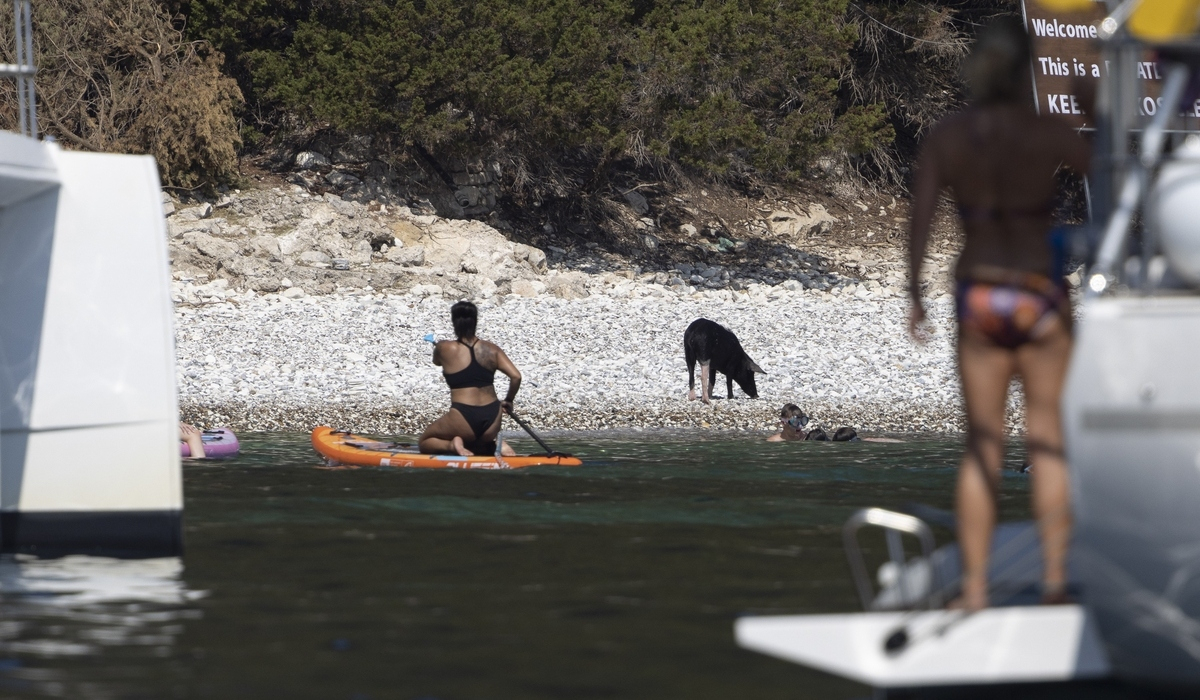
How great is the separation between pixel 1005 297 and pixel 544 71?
21.2 m

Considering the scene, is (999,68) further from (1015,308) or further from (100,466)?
(100,466)

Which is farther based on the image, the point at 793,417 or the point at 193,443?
the point at 793,417

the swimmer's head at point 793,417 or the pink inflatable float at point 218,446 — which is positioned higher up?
the swimmer's head at point 793,417

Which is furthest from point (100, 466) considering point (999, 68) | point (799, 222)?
point (799, 222)

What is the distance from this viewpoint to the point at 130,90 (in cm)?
2377

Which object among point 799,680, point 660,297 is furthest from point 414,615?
point 660,297

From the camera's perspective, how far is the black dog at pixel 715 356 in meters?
15.7

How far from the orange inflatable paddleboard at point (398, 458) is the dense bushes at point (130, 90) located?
13150mm

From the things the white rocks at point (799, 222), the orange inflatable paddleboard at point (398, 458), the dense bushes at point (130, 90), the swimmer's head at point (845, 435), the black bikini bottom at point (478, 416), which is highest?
the dense bushes at point (130, 90)

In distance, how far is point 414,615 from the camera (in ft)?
18.0

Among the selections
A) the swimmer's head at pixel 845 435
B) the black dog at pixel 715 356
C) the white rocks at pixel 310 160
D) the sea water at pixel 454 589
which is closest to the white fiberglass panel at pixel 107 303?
the sea water at pixel 454 589

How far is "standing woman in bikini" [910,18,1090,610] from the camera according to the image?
3932 millimetres

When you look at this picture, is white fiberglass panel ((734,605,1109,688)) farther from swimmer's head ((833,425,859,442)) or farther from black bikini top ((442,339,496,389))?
swimmer's head ((833,425,859,442))

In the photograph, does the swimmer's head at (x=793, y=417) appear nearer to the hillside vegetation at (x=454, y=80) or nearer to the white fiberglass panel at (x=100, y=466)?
the white fiberglass panel at (x=100, y=466)
